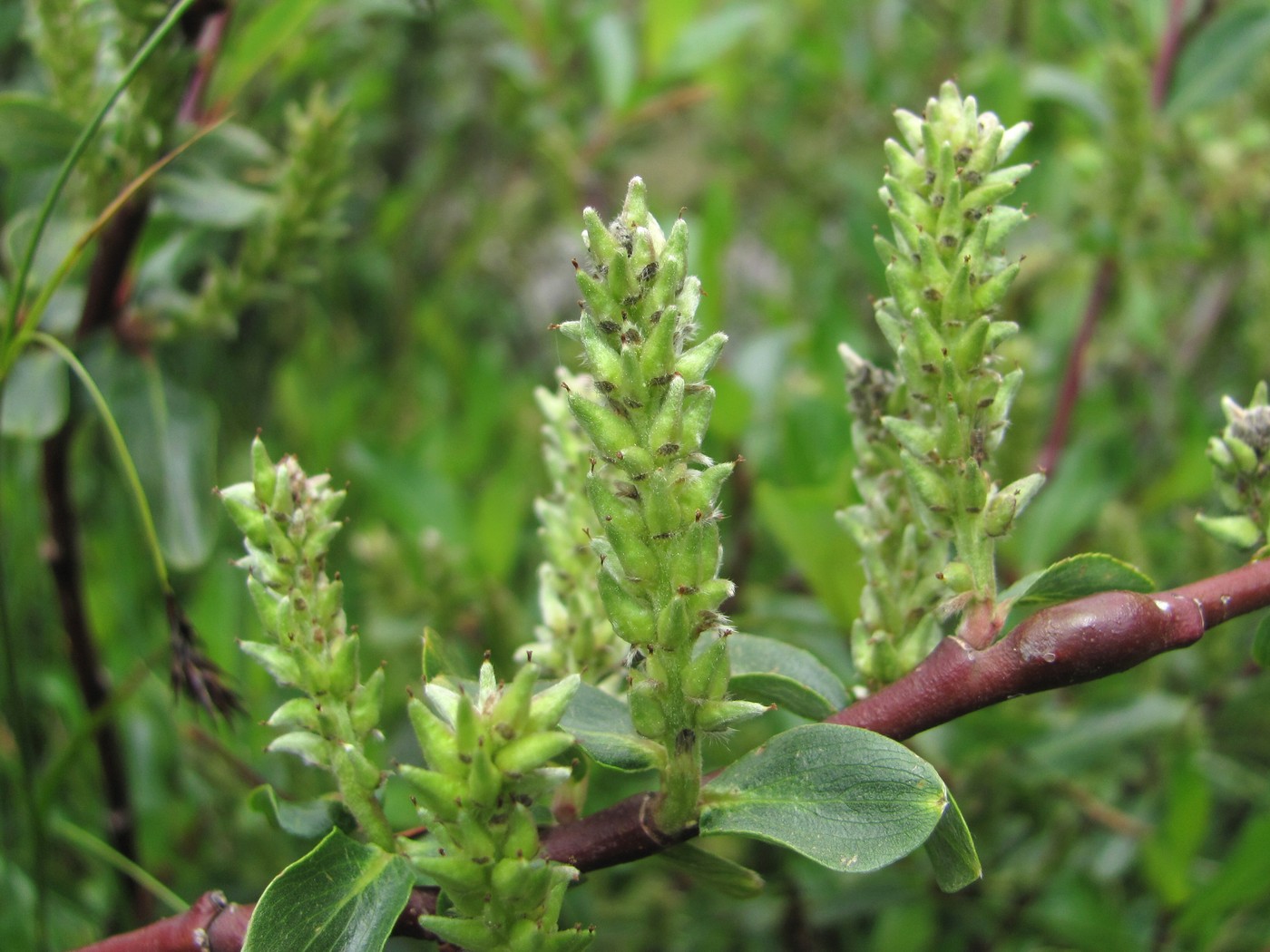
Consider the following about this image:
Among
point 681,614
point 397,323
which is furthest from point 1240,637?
point 397,323

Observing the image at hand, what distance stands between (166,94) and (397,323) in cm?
140

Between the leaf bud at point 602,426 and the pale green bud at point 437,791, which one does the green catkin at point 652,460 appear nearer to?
the leaf bud at point 602,426

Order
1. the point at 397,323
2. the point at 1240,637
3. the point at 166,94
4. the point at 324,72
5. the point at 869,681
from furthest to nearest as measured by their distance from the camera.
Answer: the point at 397,323
the point at 324,72
the point at 1240,637
the point at 166,94
the point at 869,681

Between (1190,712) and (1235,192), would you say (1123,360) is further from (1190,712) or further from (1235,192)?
(1190,712)

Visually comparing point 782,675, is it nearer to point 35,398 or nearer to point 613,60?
point 35,398

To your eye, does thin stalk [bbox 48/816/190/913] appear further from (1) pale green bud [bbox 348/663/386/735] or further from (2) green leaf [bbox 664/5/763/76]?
(2) green leaf [bbox 664/5/763/76]

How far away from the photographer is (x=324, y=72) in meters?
1.93

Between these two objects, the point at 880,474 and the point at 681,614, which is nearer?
the point at 681,614

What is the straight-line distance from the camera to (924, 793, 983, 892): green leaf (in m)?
0.61

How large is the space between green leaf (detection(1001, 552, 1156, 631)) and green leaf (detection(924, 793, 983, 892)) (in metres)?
0.13

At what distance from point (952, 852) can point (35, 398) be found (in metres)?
0.85

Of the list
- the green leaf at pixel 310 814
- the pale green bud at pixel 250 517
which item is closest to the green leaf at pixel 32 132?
the pale green bud at pixel 250 517

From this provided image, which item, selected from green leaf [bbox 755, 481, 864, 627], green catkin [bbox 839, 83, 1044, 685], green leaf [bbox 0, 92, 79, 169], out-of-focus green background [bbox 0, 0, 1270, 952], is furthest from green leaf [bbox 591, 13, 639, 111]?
green catkin [bbox 839, 83, 1044, 685]

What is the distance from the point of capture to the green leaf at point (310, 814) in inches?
26.1
